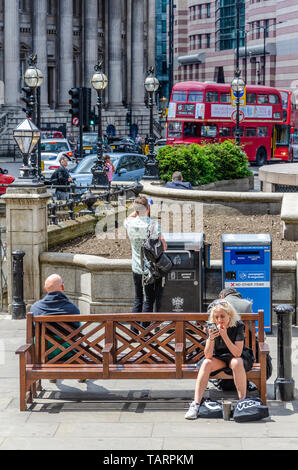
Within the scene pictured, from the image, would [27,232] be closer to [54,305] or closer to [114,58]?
[54,305]

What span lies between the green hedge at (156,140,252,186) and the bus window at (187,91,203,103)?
22.1 meters

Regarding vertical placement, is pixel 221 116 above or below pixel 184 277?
above

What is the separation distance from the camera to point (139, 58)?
270ft

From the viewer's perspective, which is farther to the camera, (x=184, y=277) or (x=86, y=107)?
(x=86, y=107)

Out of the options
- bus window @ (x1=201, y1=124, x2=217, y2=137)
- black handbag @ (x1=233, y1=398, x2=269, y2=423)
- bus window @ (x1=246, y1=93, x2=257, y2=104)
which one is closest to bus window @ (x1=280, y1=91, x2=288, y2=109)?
bus window @ (x1=246, y1=93, x2=257, y2=104)

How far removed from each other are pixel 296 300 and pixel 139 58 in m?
71.2

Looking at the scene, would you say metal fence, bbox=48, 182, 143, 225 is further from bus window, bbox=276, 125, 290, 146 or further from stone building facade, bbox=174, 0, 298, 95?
stone building facade, bbox=174, 0, 298, 95

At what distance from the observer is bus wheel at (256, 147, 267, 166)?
5038 centimetres

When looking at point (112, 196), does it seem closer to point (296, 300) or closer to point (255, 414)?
point (296, 300)

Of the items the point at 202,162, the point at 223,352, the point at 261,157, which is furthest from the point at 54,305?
the point at 261,157

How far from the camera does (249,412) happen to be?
8.79 metres

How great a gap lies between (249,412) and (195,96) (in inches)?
1598

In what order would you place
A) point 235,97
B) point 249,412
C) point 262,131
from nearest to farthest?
1. point 249,412
2. point 235,97
3. point 262,131
